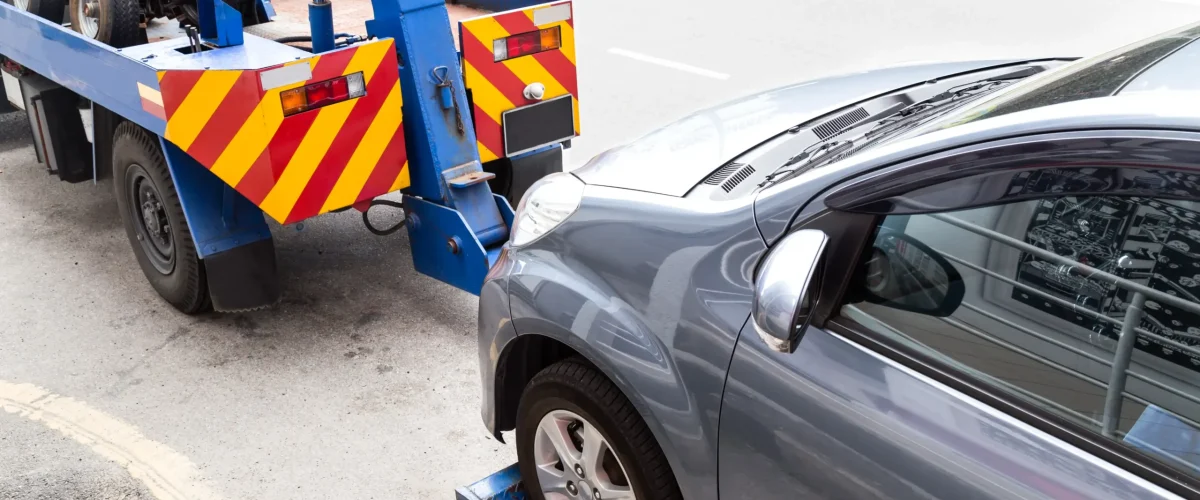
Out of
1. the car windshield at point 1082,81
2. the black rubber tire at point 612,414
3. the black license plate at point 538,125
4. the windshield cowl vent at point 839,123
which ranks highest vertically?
the car windshield at point 1082,81

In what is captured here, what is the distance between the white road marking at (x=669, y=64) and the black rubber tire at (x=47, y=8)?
4.42 meters

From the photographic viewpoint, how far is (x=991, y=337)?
6.49 feet

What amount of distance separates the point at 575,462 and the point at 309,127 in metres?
1.96

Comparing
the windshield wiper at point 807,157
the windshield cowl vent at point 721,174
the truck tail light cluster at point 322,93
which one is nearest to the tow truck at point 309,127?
the truck tail light cluster at point 322,93

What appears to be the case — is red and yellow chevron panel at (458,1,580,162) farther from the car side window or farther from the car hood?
the car side window

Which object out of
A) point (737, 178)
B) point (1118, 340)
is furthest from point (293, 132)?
point (1118, 340)

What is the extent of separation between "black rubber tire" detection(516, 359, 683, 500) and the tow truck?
4.83 feet

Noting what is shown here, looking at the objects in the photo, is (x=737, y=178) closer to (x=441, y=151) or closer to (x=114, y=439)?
(x=441, y=151)

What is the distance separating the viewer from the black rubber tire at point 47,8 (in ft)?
18.5

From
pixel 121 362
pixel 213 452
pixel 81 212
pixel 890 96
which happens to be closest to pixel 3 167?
pixel 81 212

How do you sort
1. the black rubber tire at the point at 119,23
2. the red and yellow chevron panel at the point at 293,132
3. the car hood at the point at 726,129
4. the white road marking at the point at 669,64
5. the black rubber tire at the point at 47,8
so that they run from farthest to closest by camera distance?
the white road marking at the point at 669,64 < the black rubber tire at the point at 47,8 < the black rubber tire at the point at 119,23 < the red and yellow chevron panel at the point at 293,132 < the car hood at the point at 726,129

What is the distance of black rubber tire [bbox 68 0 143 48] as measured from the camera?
507 centimetres

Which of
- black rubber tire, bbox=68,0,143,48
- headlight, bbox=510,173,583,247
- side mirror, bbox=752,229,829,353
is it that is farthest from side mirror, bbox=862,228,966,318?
black rubber tire, bbox=68,0,143,48

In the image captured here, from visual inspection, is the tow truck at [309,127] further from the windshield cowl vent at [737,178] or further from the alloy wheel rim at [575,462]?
the windshield cowl vent at [737,178]
